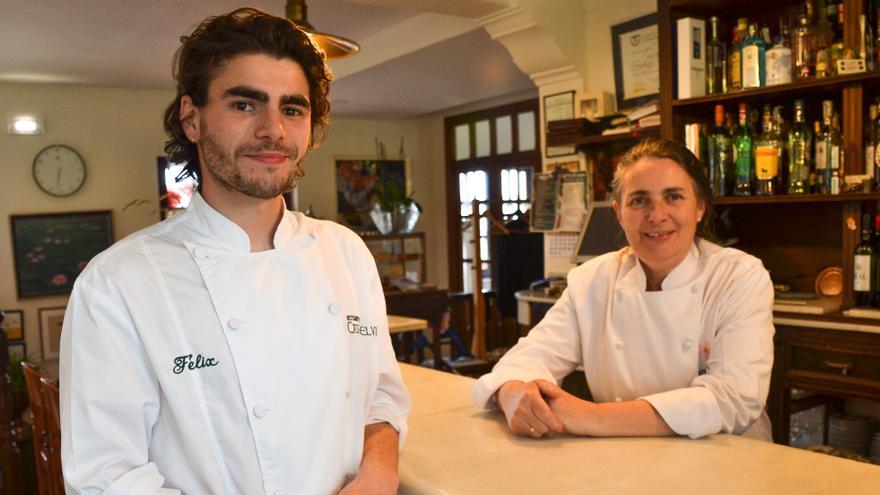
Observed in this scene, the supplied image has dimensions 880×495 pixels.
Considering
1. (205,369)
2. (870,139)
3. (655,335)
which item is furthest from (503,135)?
(205,369)

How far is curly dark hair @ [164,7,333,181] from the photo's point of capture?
1221mm

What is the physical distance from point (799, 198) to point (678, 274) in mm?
1342

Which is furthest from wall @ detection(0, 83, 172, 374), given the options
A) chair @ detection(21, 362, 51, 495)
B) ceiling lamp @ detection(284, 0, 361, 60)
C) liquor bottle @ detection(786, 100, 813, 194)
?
liquor bottle @ detection(786, 100, 813, 194)

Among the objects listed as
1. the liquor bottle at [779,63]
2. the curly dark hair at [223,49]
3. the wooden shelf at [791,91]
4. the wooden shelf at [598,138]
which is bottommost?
the curly dark hair at [223,49]

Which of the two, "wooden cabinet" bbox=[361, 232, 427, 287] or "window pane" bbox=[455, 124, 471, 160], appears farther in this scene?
"wooden cabinet" bbox=[361, 232, 427, 287]

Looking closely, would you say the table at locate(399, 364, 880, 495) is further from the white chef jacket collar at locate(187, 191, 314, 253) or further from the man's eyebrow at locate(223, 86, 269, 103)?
the man's eyebrow at locate(223, 86, 269, 103)

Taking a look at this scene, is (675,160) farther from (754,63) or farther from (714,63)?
(714,63)

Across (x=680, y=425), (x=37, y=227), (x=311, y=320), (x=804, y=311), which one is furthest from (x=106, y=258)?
(x=37, y=227)

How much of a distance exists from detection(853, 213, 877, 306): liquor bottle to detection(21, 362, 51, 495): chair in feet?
9.01

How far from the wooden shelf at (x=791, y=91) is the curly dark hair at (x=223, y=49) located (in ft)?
6.85

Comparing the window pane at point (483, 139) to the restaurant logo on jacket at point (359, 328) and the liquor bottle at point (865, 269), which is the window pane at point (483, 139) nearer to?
the liquor bottle at point (865, 269)

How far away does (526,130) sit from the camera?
6793 millimetres

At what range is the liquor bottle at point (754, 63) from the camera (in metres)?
2.90

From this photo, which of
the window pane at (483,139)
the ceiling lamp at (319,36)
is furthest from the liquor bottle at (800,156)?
the window pane at (483,139)
